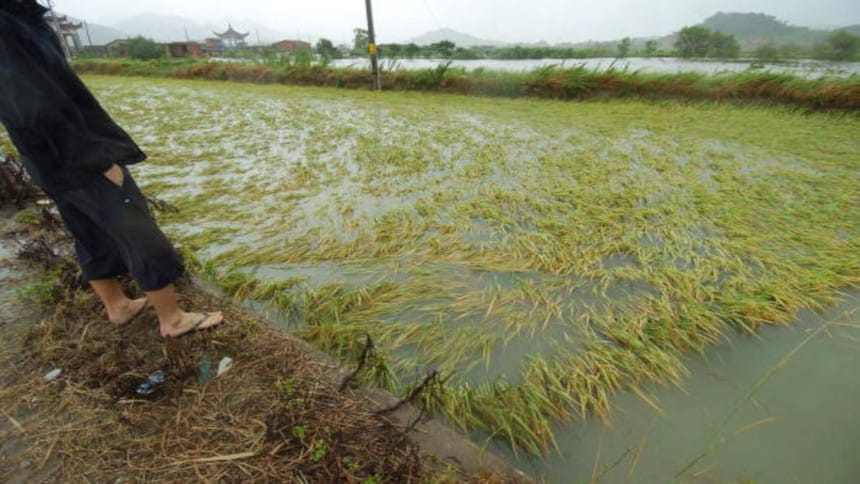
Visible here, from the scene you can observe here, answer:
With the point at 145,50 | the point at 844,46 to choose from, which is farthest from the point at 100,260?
the point at 145,50

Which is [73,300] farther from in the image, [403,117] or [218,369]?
[403,117]

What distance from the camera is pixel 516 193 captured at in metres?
3.05

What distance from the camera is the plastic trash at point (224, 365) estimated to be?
126cm

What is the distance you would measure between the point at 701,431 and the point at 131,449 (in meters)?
1.77

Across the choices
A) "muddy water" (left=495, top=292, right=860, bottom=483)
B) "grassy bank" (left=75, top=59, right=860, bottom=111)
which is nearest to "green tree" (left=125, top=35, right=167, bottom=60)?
"grassy bank" (left=75, top=59, right=860, bottom=111)

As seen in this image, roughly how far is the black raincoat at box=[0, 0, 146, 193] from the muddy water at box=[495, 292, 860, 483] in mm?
1585

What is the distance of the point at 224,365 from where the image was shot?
1.29 meters

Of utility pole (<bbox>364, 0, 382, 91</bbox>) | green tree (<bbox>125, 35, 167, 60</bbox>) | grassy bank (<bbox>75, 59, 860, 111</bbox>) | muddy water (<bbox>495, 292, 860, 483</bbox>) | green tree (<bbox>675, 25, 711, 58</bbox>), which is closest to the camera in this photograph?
muddy water (<bbox>495, 292, 860, 483</bbox>)

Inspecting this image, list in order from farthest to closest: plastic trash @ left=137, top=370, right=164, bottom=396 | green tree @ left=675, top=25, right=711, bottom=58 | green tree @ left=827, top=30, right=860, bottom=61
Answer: green tree @ left=675, top=25, right=711, bottom=58
green tree @ left=827, top=30, right=860, bottom=61
plastic trash @ left=137, top=370, right=164, bottom=396

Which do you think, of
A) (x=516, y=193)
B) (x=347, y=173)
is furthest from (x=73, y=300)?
(x=516, y=193)

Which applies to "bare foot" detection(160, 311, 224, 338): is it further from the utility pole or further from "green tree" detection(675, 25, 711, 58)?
"green tree" detection(675, 25, 711, 58)

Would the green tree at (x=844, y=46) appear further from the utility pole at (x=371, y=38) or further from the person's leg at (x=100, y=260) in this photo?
the person's leg at (x=100, y=260)

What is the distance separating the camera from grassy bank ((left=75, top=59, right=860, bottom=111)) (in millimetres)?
6131

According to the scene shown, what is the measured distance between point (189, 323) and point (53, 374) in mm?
424
